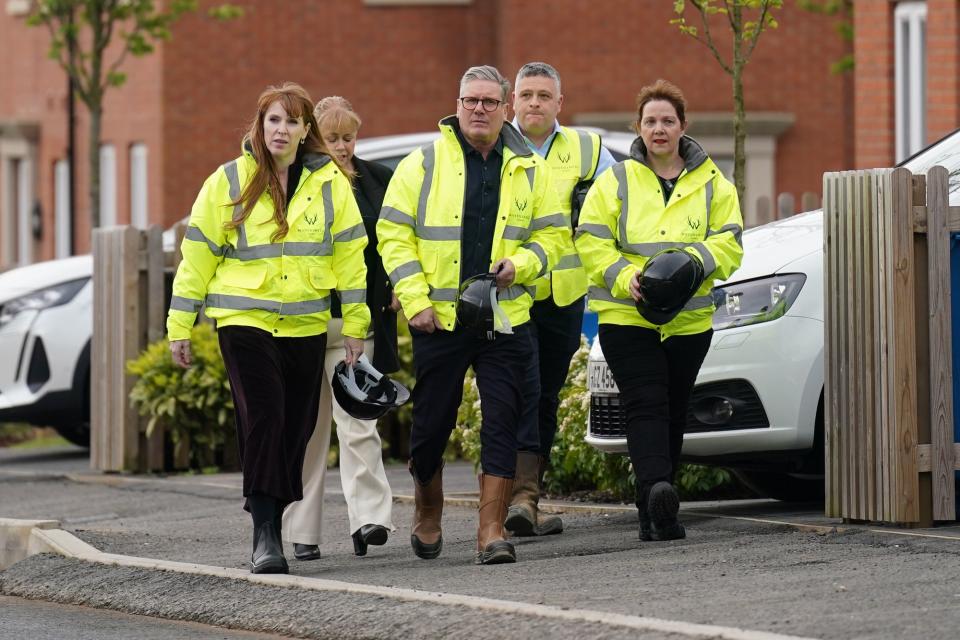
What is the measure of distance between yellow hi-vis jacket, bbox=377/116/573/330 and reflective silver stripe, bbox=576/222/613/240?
0.28 m

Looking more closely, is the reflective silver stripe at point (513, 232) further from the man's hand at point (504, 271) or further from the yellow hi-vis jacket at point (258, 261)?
the yellow hi-vis jacket at point (258, 261)

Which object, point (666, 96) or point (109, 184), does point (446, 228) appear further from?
point (109, 184)

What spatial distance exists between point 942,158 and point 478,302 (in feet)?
8.99

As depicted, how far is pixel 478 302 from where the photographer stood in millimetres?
7770

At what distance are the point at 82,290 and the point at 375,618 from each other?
304 inches

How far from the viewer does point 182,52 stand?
90.8 ft

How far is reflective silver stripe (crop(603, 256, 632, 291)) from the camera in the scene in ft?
26.9

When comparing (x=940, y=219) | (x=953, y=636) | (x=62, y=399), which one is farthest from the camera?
(x=62, y=399)

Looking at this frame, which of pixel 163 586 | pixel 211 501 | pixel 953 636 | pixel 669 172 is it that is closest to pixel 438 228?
pixel 669 172

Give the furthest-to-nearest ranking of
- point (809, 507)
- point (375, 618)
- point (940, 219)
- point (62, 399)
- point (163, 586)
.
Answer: point (62, 399) < point (809, 507) < point (940, 219) < point (163, 586) < point (375, 618)

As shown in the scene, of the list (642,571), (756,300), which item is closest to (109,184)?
(756,300)

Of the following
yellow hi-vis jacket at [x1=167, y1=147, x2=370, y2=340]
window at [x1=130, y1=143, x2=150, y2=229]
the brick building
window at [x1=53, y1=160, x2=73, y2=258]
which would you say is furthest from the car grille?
window at [x1=53, y1=160, x2=73, y2=258]

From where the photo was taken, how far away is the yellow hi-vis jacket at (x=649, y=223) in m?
8.28

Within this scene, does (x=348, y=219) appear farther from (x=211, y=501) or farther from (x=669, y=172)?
(x=211, y=501)
